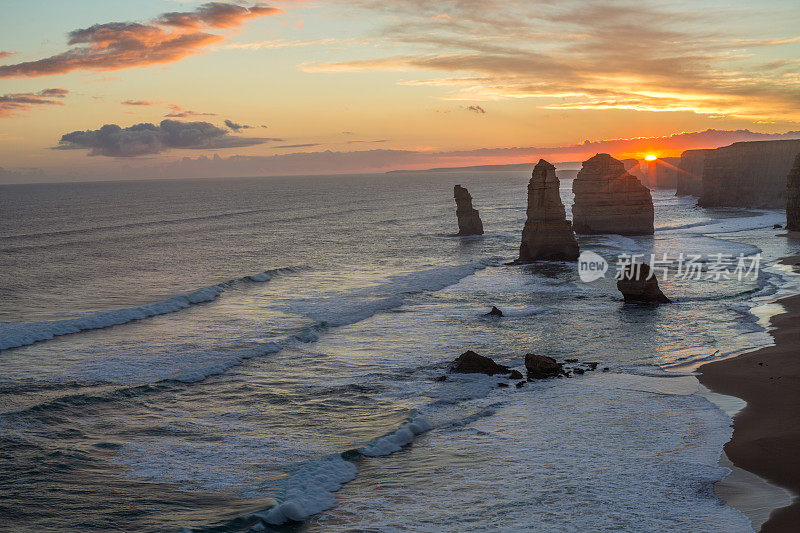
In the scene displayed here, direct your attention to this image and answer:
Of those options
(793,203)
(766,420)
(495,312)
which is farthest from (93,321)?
(793,203)

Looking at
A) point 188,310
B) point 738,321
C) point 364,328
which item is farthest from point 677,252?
point 188,310

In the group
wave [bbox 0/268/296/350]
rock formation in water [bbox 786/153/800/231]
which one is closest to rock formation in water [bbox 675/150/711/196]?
rock formation in water [bbox 786/153/800/231]

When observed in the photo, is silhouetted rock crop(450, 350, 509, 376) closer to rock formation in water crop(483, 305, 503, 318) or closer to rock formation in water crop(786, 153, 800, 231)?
rock formation in water crop(483, 305, 503, 318)

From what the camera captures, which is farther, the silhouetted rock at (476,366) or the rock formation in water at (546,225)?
the rock formation in water at (546,225)

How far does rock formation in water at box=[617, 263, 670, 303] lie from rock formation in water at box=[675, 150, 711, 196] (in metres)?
129

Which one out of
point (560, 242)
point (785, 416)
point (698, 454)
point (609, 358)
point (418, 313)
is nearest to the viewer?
point (698, 454)

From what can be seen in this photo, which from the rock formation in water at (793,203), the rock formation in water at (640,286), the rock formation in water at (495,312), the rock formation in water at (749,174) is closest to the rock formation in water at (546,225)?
the rock formation in water at (640,286)

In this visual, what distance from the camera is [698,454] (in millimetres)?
15750

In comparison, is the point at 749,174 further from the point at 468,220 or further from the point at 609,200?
the point at 468,220

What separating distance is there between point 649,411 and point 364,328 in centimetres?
1576

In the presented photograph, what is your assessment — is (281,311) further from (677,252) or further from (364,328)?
(677,252)

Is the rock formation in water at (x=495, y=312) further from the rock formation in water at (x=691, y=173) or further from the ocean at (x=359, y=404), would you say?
the rock formation in water at (x=691, y=173)

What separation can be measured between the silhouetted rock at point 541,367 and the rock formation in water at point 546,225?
2793 cm

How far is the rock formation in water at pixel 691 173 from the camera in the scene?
153m
